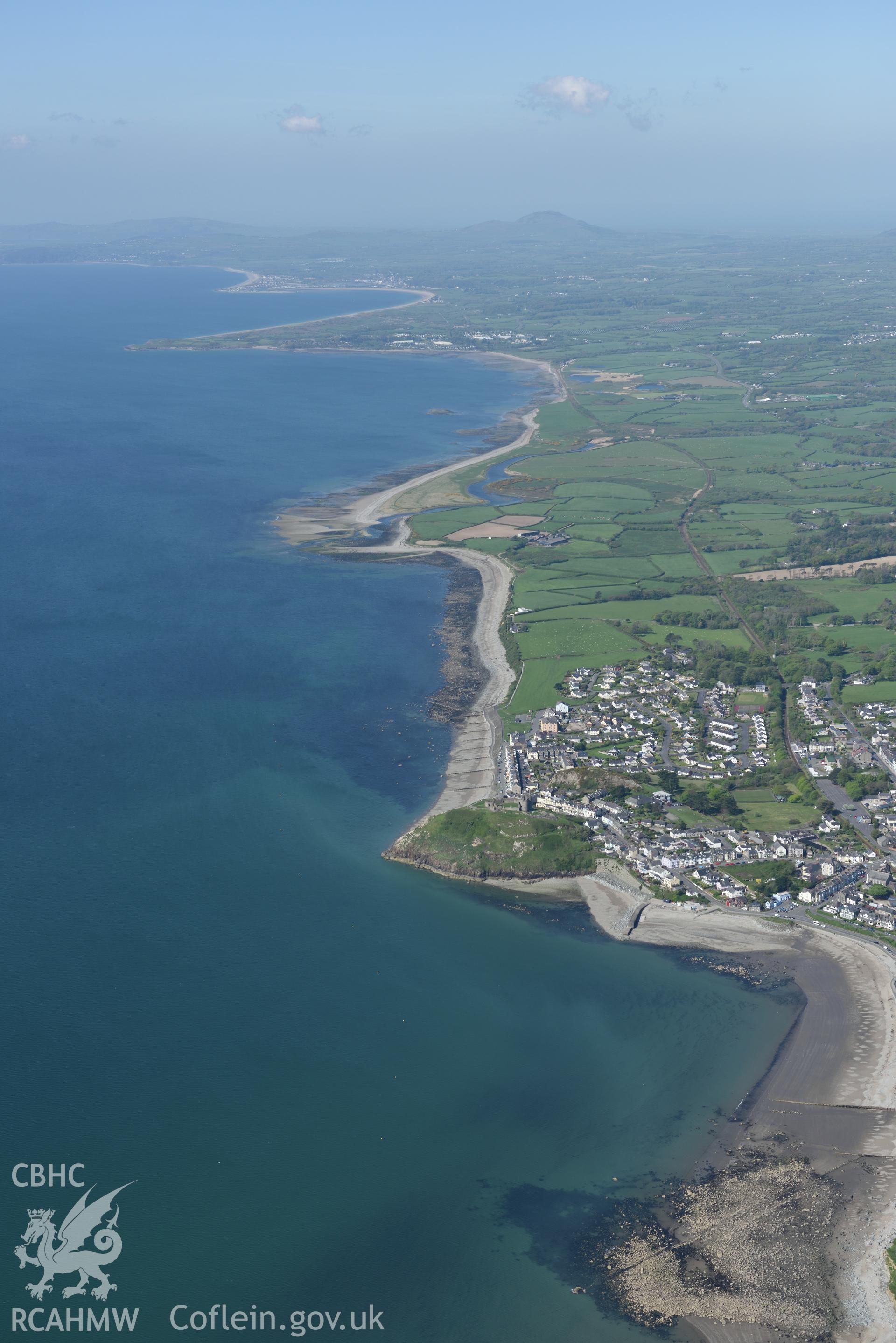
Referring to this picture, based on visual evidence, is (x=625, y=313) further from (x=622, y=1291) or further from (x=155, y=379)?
(x=622, y=1291)

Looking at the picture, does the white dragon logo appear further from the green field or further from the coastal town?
the green field

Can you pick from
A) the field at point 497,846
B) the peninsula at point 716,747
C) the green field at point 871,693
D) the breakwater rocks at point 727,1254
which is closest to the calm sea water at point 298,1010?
the breakwater rocks at point 727,1254

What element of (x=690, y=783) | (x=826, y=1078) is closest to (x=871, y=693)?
(x=690, y=783)

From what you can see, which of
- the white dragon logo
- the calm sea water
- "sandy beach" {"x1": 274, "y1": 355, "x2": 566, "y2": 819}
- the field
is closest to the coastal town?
the field

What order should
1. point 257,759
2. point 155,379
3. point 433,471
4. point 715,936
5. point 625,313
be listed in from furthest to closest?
point 625,313, point 155,379, point 433,471, point 257,759, point 715,936

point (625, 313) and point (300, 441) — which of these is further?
point (625, 313)

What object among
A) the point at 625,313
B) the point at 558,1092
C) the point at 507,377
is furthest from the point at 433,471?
the point at 625,313

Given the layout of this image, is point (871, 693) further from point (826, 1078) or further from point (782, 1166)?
point (782, 1166)
